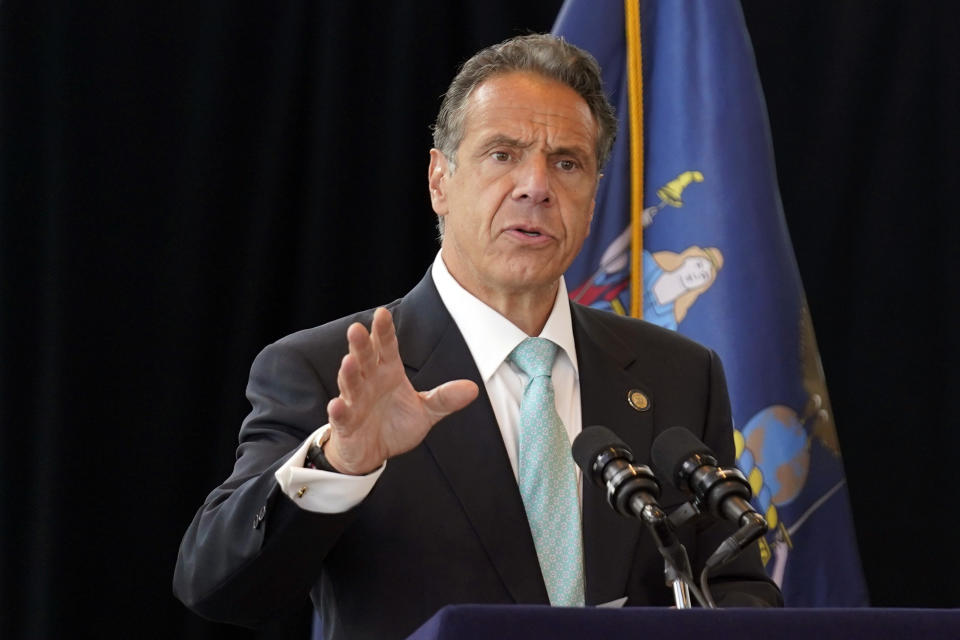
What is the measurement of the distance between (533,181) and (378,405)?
75 cm

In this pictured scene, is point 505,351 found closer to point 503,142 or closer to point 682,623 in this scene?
point 503,142

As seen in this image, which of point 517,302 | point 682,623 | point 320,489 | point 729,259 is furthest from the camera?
point 729,259

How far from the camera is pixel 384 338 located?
60.5 inches

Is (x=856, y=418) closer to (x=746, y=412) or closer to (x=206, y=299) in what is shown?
(x=746, y=412)

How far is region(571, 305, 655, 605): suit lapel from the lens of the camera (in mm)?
1916

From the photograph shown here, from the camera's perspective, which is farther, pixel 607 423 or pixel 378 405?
pixel 607 423

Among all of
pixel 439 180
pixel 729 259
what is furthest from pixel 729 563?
pixel 729 259

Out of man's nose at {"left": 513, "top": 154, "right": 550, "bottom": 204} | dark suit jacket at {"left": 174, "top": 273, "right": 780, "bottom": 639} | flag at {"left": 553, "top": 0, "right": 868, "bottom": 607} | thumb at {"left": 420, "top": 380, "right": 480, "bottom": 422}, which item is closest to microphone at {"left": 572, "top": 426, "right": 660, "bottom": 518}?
thumb at {"left": 420, "top": 380, "right": 480, "bottom": 422}

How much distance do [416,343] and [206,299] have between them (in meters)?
1.30

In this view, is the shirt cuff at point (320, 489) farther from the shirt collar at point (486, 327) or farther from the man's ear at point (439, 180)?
the man's ear at point (439, 180)

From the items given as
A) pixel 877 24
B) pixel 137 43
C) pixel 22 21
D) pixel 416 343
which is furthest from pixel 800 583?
pixel 22 21

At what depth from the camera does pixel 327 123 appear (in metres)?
3.35

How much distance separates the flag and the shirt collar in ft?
2.71

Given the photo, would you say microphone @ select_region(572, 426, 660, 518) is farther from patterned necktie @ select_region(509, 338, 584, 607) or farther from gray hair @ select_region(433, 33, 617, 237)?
gray hair @ select_region(433, 33, 617, 237)
